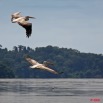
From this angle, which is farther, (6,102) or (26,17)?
(6,102)

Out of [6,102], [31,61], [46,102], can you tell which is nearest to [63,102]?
[46,102]

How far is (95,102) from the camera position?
118750 millimetres

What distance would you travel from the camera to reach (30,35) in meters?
A: 16.8

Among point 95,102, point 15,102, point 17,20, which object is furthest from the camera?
point 95,102

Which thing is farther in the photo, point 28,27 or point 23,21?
point 28,27

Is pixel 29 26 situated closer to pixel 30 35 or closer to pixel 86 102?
pixel 30 35

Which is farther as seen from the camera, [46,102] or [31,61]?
[46,102]

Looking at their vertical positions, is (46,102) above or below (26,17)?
below

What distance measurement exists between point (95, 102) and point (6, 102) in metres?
18.3

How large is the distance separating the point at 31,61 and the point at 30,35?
1.27 m

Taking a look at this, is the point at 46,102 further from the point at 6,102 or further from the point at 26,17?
the point at 26,17

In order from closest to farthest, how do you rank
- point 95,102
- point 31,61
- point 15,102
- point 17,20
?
point 17,20
point 31,61
point 15,102
point 95,102

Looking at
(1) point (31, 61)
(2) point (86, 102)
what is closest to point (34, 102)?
(2) point (86, 102)

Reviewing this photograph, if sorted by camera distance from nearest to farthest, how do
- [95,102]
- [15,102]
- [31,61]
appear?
[31,61] → [15,102] → [95,102]
